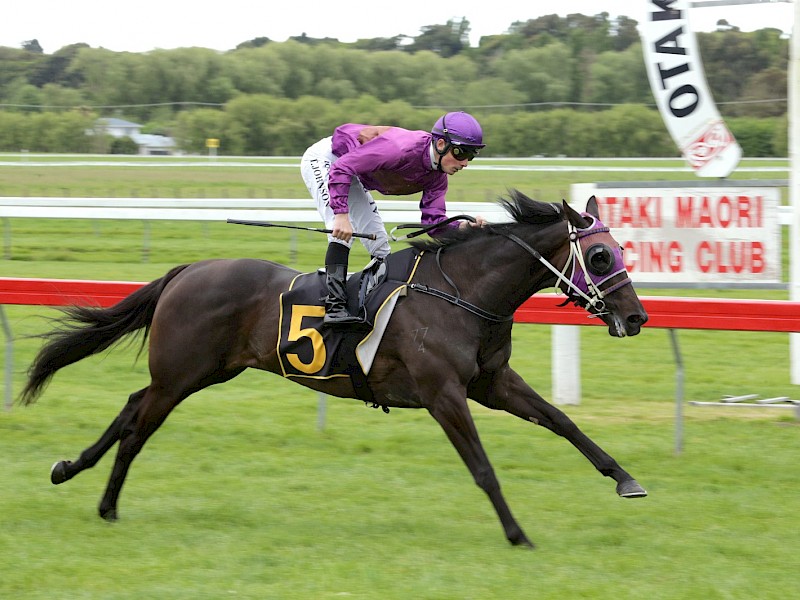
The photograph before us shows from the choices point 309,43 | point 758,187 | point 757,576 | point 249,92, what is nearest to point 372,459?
point 757,576

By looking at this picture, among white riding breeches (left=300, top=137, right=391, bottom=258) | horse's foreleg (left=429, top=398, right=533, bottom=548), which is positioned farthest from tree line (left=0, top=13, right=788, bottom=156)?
horse's foreleg (left=429, top=398, right=533, bottom=548)

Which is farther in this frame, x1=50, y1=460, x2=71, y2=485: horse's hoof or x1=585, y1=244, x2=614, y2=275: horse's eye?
x1=50, y1=460, x2=71, y2=485: horse's hoof

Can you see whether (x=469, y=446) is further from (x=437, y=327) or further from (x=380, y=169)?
(x=380, y=169)

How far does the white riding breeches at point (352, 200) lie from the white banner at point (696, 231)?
234cm

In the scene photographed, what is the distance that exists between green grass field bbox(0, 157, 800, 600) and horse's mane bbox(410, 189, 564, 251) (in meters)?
1.22

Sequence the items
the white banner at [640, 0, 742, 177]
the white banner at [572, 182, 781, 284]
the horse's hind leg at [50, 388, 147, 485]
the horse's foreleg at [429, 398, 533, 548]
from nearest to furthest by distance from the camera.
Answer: the horse's foreleg at [429, 398, 533, 548] → the horse's hind leg at [50, 388, 147, 485] → the white banner at [572, 182, 781, 284] → the white banner at [640, 0, 742, 177]

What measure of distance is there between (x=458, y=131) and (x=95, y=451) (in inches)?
86.7

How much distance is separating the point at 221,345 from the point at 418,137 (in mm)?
1293

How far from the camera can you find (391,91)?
124ft

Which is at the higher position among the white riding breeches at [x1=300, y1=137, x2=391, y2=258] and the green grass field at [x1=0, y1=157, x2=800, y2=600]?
the white riding breeches at [x1=300, y1=137, x2=391, y2=258]

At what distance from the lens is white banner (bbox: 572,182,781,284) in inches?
276

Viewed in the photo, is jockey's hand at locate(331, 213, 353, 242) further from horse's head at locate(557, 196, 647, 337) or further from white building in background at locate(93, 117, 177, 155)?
white building in background at locate(93, 117, 177, 155)

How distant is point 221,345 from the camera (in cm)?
495

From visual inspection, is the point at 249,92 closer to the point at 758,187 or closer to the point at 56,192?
the point at 56,192
